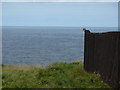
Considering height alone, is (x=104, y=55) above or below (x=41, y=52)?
above

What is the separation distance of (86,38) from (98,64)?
2.37 meters

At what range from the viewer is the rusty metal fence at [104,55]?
9.11 metres

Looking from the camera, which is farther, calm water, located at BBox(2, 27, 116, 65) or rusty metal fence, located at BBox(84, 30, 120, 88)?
calm water, located at BBox(2, 27, 116, 65)

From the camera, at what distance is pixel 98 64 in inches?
444

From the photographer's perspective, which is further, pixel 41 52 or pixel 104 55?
pixel 41 52

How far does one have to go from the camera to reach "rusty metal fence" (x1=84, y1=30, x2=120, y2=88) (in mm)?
9110

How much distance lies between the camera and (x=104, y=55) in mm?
10438

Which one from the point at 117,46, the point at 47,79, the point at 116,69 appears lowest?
the point at 47,79

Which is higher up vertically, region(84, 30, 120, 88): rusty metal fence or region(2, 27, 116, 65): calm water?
region(84, 30, 120, 88): rusty metal fence

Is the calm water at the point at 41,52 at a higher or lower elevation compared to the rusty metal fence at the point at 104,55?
lower

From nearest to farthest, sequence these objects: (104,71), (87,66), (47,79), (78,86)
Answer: (78,86) → (104,71) → (47,79) → (87,66)

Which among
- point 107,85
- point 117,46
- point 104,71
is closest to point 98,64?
point 104,71

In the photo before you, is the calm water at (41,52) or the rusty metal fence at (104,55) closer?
the rusty metal fence at (104,55)

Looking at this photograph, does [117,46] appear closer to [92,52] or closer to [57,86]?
[57,86]
